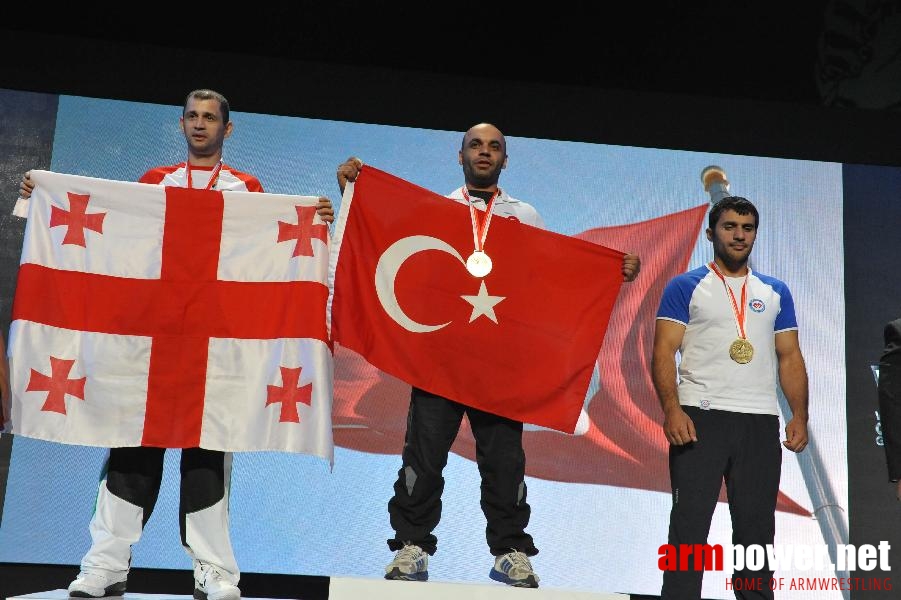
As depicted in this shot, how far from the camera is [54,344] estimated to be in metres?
2.99

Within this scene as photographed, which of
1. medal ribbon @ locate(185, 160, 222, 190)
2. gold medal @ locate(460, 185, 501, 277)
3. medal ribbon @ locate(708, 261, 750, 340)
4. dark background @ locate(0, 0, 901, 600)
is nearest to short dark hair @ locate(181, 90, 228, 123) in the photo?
medal ribbon @ locate(185, 160, 222, 190)

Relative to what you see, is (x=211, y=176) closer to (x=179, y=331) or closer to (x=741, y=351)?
(x=179, y=331)

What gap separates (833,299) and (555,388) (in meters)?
2.28

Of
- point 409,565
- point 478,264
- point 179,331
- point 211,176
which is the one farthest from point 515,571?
point 211,176

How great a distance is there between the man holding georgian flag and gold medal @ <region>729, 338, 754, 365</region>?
1355 mm

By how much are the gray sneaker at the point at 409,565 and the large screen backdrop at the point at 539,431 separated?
5.03 ft

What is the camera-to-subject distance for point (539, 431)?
459cm

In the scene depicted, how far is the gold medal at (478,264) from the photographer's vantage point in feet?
10.7

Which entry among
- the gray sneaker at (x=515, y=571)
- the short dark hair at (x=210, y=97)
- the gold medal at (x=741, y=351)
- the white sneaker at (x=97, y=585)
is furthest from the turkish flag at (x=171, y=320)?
the gold medal at (x=741, y=351)

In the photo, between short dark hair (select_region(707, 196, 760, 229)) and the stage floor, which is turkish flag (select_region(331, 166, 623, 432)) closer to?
short dark hair (select_region(707, 196, 760, 229))

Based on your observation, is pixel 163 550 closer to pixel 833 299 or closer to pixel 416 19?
pixel 416 19

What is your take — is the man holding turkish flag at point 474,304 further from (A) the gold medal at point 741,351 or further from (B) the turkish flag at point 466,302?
(A) the gold medal at point 741,351

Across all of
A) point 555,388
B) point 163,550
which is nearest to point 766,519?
point 555,388

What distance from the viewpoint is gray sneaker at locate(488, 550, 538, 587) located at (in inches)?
111
